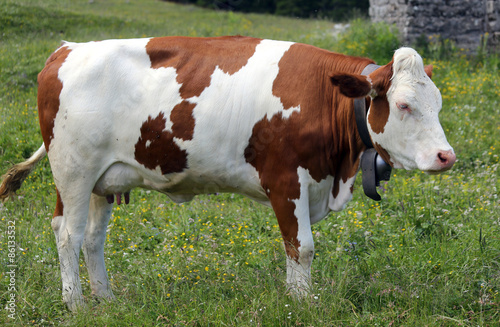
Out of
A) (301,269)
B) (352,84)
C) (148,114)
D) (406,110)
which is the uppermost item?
(352,84)

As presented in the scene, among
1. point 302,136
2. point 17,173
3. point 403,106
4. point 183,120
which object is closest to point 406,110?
point 403,106

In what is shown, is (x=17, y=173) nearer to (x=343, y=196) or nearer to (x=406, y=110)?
(x=343, y=196)

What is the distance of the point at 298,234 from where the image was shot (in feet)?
11.6

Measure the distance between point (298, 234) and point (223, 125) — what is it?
87cm

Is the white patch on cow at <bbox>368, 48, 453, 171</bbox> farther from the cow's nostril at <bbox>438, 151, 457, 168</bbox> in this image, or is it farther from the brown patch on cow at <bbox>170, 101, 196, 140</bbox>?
the brown patch on cow at <bbox>170, 101, 196, 140</bbox>

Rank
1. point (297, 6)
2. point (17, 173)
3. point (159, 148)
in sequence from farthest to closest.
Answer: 1. point (297, 6)
2. point (17, 173)
3. point (159, 148)

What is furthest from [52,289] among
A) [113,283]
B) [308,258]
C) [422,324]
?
[422,324]

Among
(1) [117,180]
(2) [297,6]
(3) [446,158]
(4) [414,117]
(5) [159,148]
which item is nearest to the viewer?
(3) [446,158]

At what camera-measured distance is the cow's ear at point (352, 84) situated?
3154 mm

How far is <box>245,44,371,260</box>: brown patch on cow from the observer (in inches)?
135

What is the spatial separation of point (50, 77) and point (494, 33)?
32.2 feet

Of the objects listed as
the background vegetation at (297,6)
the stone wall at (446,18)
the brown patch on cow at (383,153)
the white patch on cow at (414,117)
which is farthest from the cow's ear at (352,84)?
the background vegetation at (297,6)

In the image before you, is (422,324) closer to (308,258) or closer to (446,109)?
(308,258)

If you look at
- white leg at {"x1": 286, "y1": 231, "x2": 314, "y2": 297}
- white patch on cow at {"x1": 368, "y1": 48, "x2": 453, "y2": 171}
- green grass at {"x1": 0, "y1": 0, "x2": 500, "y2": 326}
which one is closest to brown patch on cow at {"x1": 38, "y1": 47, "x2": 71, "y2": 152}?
green grass at {"x1": 0, "y1": 0, "x2": 500, "y2": 326}
